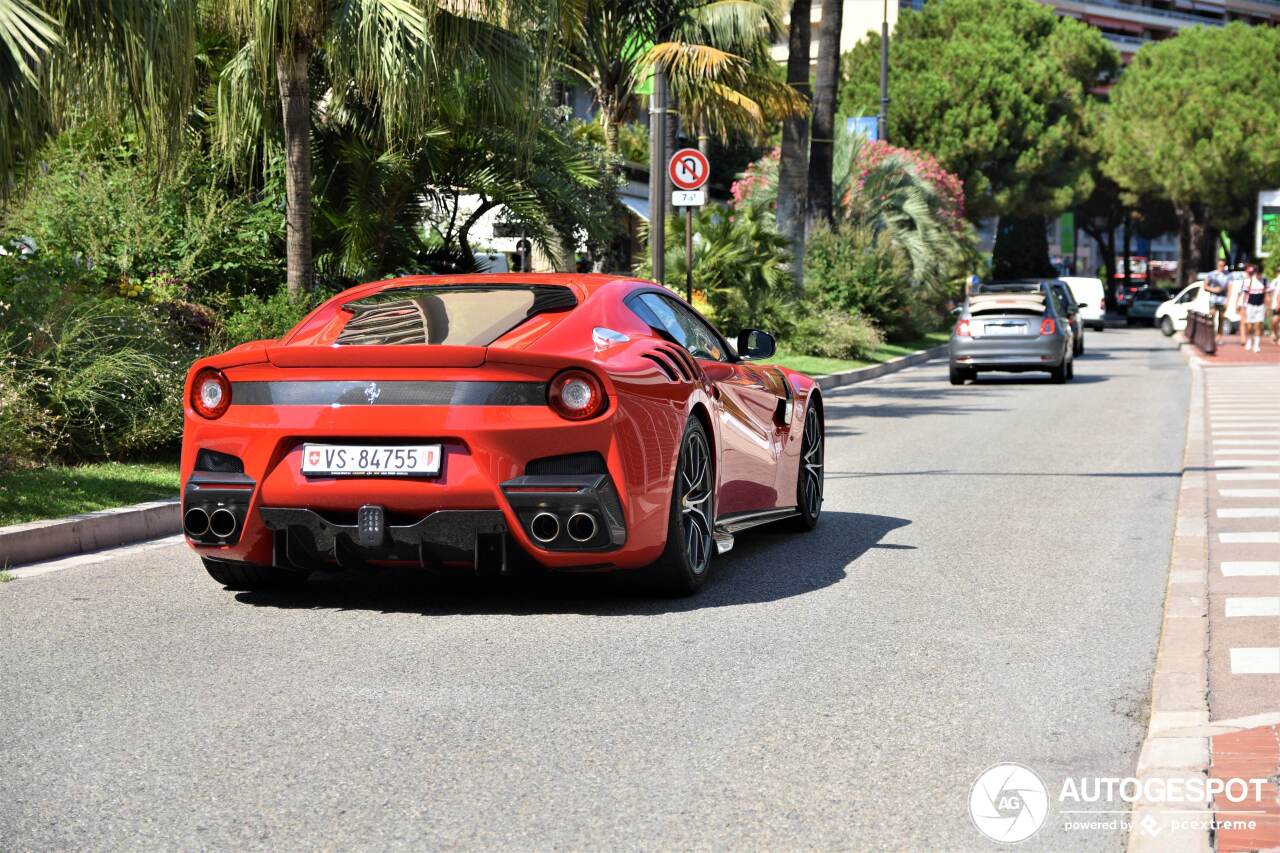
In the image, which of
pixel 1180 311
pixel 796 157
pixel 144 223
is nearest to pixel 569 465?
pixel 144 223

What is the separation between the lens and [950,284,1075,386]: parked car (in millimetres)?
26406

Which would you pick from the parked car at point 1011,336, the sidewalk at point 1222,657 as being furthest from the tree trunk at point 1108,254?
the sidewalk at point 1222,657

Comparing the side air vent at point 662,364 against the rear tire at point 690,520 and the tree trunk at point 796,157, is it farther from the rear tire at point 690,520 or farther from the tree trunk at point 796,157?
the tree trunk at point 796,157

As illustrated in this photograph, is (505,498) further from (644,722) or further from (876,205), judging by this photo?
(876,205)

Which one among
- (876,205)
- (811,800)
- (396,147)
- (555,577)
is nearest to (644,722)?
(811,800)

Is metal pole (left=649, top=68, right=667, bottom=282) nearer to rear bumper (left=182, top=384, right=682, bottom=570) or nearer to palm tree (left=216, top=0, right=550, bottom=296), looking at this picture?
palm tree (left=216, top=0, right=550, bottom=296)

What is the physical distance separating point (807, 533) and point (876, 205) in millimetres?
33161

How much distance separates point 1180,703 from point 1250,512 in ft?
17.7

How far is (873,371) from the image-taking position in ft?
96.5

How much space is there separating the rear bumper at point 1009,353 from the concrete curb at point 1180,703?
16218 mm

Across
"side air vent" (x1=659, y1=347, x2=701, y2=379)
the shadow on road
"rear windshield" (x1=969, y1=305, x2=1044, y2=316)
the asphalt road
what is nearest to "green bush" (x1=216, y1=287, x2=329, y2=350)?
the asphalt road

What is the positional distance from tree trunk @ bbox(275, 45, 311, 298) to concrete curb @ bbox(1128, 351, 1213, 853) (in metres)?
8.48

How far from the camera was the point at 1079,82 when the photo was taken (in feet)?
241

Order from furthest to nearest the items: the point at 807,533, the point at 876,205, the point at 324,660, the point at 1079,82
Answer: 1. the point at 1079,82
2. the point at 876,205
3. the point at 807,533
4. the point at 324,660
